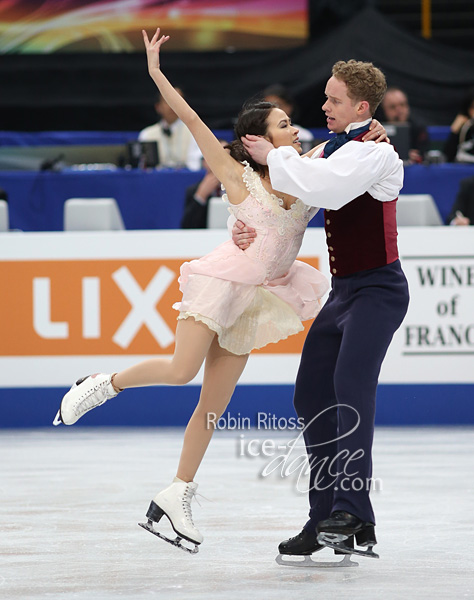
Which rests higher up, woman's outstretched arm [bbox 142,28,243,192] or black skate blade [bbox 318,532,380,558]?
woman's outstretched arm [bbox 142,28,243,192]

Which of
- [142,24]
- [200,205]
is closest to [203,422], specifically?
[200,205]

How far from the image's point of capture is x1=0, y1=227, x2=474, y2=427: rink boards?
5.80 metres

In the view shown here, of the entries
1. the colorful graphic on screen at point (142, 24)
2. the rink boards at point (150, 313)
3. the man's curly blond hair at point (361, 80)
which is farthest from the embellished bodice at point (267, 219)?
the colorful graphic on screen at point (142, 24)

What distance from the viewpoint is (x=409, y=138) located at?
752cm

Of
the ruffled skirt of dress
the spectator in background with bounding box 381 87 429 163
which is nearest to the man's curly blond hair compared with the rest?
the ruffled skirt of dress

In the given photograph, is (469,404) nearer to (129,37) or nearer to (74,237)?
(74,237)

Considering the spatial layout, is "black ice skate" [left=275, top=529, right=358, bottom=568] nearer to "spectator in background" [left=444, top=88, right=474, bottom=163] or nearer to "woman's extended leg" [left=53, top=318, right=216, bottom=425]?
"woman's extended leg" [left=53, top=318, right=216, bottom=425]

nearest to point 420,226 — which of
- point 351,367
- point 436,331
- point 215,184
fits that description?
point 436,331

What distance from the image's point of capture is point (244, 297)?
3.50 m

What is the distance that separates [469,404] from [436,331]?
0.47 metres

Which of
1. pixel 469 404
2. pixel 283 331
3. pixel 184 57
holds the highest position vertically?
pixel 184 57

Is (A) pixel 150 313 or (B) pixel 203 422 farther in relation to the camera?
(A) pixel 150 313

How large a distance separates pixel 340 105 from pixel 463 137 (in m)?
4.88

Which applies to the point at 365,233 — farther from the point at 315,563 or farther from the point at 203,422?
the point at 315,563
